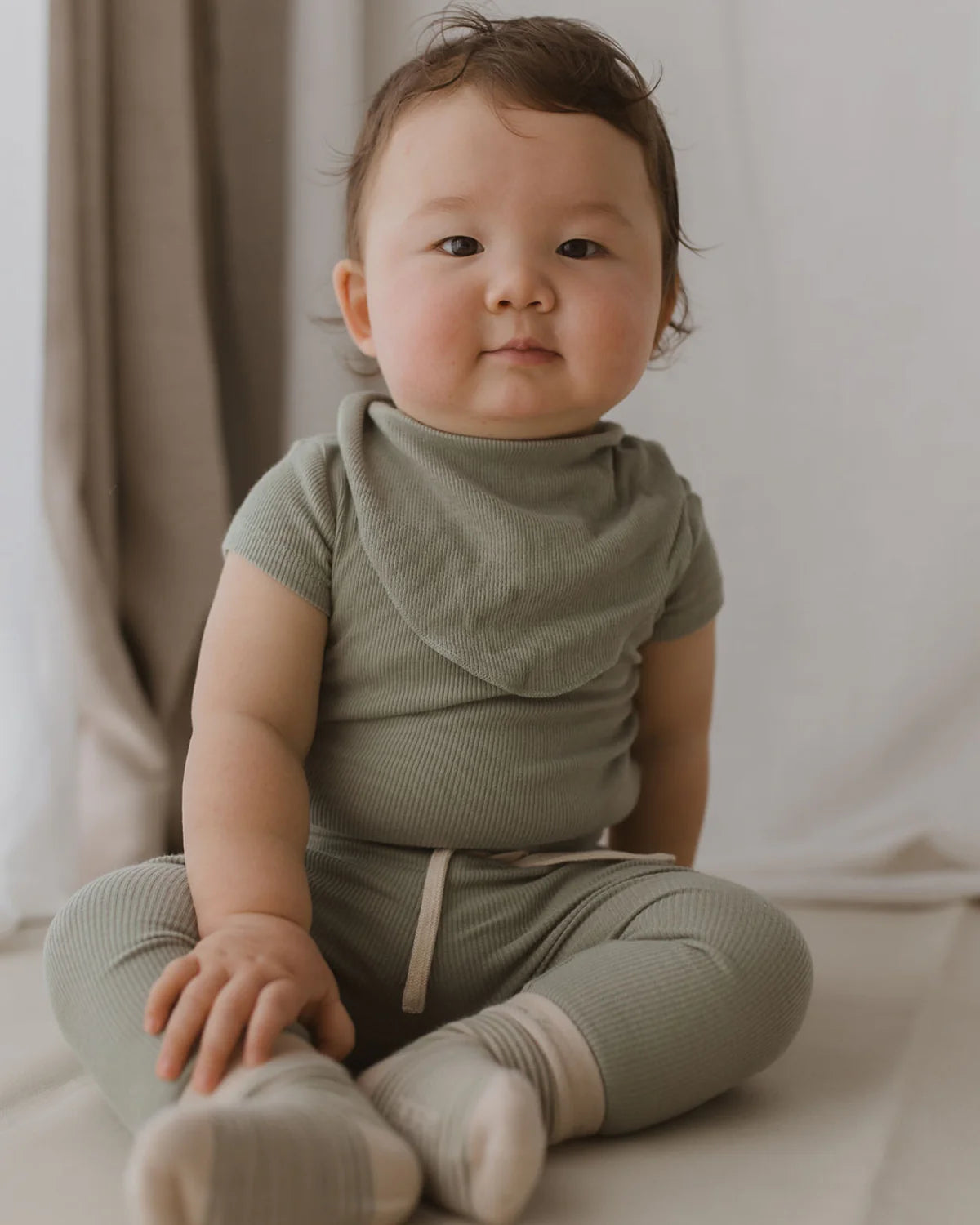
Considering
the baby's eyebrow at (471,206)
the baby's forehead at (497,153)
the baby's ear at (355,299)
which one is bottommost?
the baby's ear at (355,299)

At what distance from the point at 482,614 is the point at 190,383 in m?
0.55

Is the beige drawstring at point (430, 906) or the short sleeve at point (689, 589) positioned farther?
the short sleeve at point (689, 589)

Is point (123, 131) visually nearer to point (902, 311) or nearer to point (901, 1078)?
point (902, 311)

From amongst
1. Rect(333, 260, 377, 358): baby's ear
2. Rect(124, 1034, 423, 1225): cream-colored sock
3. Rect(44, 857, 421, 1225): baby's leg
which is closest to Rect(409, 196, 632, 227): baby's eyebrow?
Rect(333, 260, 377, 358): baby's ear

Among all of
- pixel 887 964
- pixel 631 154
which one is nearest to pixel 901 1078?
pixel 887 964

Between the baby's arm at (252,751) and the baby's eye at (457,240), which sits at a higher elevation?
the baby's eye at (457,240)

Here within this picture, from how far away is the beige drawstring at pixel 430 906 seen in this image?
0.98m

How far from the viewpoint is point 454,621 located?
1.03 m

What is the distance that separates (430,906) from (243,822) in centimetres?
14

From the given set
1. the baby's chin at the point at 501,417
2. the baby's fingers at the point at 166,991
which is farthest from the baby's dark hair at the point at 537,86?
the baby's fingers at the point at 166,991

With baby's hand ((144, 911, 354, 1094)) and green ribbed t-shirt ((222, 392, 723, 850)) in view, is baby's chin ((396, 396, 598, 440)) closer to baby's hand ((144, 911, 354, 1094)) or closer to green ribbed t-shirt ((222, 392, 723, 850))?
green ribbed t-shirt ((222, 392, 723, 850))

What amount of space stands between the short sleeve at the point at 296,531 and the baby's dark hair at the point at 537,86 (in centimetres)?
20

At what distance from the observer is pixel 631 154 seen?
1093mm

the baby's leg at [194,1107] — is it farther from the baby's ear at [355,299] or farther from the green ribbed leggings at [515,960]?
the baby's ear at [355,299]
